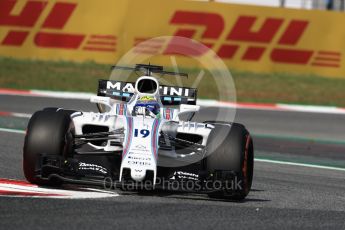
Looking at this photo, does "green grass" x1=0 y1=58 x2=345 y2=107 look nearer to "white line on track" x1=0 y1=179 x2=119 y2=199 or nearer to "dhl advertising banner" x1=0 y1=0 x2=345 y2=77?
"dhl advertising banner" x1=0 y1=0 x2=345 y2=77

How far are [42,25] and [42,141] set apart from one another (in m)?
13.7

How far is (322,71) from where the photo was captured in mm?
22719

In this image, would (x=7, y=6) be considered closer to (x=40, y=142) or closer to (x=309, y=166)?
(x=309, y=166)

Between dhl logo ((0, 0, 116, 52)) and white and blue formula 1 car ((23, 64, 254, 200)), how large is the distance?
12646mm

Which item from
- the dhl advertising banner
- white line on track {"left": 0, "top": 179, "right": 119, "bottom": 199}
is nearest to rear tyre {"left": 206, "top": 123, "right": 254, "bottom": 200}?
white line on track {"left": 0, "top": 179, "right": 119, "bottom": 199}

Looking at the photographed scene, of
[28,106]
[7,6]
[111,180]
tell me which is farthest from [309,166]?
[7,6]

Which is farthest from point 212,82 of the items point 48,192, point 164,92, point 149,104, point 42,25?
point 48,192

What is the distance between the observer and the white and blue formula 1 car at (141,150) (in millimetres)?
8547

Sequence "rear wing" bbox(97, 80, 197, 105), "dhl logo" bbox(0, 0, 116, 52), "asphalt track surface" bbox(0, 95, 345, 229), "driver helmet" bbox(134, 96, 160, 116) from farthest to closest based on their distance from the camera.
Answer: "dhl logo" bbox(0, 0, 116, 52) < "rear wing" bbox(97, 80, 197, 105) < "driver helmet" bbox(134, 96, 160, 116) < "asphalt track surface" bbox(0, 95, 345, 229)

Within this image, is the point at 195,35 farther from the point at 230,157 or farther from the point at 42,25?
the point at 230,157

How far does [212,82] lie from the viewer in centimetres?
2330

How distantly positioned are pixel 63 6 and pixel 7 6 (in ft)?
4.39

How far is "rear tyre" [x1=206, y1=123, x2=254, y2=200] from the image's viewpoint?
8.75 meters

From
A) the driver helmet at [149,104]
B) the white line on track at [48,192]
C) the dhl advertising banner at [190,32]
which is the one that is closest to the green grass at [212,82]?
the dhl advertising banner at [190,32]
